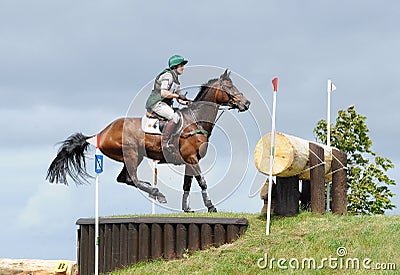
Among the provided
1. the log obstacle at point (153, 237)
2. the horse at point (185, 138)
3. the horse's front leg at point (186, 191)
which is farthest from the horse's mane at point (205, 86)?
the log obstacle at point (153, 237)

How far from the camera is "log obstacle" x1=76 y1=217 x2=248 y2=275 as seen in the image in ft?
37.6

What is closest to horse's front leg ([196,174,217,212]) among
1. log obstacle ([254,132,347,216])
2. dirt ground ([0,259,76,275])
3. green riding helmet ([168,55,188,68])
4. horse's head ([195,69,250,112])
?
log obstacle ([254,132,347,216])

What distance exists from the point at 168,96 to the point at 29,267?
4720 mm

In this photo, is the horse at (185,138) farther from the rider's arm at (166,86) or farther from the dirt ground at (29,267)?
the dirt ground at (29,267)

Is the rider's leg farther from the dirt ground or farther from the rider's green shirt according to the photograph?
the dirt ground

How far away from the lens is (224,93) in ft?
42.3

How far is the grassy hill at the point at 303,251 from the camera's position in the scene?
33.0 feet

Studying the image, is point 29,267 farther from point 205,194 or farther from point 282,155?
point 282,155

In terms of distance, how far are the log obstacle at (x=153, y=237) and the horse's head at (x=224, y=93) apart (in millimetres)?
2334

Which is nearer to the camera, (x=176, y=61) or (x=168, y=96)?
(x=168, y=96)

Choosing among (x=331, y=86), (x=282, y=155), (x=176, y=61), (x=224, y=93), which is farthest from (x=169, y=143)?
(x=331, y=86)

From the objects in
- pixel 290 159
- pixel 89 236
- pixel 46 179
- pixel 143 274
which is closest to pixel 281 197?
pixel 290 159

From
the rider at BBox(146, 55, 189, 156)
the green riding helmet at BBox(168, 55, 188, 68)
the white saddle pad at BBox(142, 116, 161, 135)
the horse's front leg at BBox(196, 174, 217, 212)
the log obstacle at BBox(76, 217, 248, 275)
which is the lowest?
the log obstacle at BBox(76, 217, 248, 275)

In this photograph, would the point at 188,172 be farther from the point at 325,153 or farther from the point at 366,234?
the point at 366,234
